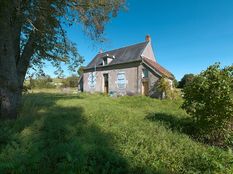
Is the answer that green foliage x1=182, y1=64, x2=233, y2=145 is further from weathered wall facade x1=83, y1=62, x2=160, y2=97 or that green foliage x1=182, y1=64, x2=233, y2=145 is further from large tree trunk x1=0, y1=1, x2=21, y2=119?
weathered wall facade x1=83, y1=62, x2=160, y2=97

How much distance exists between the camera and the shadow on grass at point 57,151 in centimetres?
322

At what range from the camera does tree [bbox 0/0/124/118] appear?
213 inches

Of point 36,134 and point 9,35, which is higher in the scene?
point 9,35

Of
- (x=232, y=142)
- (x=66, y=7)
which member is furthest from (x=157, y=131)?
(x=66, y=7)

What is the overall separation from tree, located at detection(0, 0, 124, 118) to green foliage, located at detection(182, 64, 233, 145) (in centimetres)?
434

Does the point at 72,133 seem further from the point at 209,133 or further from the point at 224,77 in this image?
the point at 224,77

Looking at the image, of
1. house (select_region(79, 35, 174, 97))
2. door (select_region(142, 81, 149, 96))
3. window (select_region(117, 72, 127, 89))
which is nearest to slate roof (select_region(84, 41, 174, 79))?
house (select_region(79, 35, 174, 97))

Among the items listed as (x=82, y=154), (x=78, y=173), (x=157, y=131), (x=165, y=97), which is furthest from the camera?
(x=165, y=97)

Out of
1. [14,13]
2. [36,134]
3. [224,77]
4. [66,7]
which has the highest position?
[66,7]

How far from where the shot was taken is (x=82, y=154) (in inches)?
139

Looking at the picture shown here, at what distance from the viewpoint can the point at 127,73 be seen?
20500 millimetres

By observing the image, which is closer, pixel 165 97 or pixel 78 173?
pixel 78 173

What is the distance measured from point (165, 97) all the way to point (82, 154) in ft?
48.0

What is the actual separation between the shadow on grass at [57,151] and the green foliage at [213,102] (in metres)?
2.91
